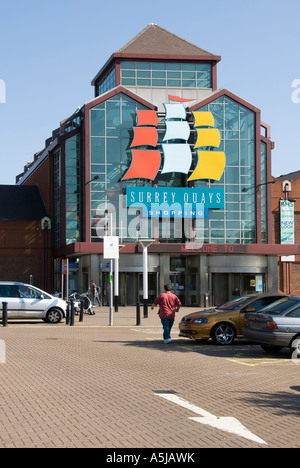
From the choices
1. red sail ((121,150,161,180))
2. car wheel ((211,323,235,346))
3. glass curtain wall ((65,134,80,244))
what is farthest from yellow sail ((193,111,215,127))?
car wheel ((211,323,235,346))

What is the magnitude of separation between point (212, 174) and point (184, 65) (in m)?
11.3

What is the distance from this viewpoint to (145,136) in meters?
45.3

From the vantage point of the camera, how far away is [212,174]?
4600cm

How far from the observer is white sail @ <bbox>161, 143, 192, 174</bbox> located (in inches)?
1788

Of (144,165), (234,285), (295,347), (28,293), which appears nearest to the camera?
(295,347)

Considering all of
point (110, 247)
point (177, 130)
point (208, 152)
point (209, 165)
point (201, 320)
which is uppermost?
point (177, 130)

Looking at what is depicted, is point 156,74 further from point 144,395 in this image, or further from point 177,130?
point 144,395

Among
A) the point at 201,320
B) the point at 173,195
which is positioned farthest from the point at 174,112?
the point at 201,320

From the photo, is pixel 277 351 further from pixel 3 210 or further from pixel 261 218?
pixel 3 210

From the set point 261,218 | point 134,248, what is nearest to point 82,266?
point 134,248

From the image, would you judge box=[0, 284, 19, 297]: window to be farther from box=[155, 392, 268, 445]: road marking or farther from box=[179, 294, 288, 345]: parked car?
box=[155, 392, 268, 445]: road marking

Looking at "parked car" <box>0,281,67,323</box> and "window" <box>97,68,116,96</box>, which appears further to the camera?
"window" <box>97,68,116,96</box>

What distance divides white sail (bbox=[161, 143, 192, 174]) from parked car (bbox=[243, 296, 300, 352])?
3038 cm

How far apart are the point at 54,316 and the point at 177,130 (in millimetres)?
23243
